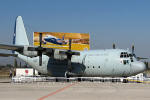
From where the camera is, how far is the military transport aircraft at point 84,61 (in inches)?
953

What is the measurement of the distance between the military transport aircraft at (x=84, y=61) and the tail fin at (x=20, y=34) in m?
4.61

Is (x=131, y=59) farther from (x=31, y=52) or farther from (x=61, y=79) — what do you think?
(x=31, y=52)

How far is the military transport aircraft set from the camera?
79.5 feet

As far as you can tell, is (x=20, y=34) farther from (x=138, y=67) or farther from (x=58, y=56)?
(x=138, y=67)

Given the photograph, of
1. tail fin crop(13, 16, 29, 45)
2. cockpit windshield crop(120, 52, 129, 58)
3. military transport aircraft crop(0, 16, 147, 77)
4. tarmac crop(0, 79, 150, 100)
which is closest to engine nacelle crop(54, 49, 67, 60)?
military transport aircraft crop(0, 16, 147, 77)

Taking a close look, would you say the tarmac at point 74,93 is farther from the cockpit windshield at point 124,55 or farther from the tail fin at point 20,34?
the tail fin at point 20,34

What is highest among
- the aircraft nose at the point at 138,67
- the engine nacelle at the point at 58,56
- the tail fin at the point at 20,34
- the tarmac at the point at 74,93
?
the tail fin at the point at 20,34

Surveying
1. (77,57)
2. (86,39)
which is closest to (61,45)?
(86,39)

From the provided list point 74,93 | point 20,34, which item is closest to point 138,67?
point 74,93

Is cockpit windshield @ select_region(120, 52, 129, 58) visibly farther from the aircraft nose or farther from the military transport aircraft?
the aircraft nose

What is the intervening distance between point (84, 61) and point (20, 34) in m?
11.0

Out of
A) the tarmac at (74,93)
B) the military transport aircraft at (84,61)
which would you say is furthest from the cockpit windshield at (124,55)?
the tarmac at (74,93)

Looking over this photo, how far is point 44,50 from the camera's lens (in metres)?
25.5

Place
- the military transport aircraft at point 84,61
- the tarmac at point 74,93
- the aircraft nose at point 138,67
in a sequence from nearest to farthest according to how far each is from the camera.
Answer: the tarmac at point 74,93
the aircraft nose at point 138,67
the military transport aircraft at point 84,61
